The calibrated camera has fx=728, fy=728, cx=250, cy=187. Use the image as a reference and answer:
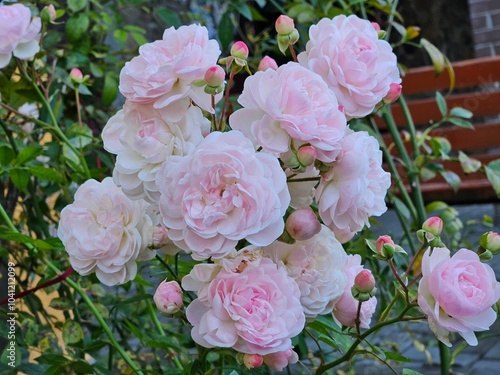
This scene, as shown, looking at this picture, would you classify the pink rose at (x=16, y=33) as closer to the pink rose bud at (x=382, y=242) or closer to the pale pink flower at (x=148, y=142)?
the pale pink flower at (x=148, y=142)

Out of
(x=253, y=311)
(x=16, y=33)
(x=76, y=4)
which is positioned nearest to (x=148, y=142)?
(x=253, y=311)

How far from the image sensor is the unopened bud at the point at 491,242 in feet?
2.02

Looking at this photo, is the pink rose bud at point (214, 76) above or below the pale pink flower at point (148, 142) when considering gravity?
above

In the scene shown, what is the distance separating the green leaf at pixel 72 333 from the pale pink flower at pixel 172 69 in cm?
60

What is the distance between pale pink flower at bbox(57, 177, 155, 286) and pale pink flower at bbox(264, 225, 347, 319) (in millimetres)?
119

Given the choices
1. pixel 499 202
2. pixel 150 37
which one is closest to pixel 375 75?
pixel 150 37

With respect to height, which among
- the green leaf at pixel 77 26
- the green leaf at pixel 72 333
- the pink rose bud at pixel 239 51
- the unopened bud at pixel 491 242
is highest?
the pink rose bud at pixel 239 51

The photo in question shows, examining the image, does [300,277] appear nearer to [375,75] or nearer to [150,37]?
[375,75]

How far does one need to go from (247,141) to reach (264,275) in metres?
0.11

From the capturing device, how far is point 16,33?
0.91 metres

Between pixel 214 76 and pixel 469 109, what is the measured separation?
3.14m

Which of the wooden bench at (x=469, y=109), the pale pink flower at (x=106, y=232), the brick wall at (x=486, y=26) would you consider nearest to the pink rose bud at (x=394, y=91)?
the pale pink flower at (x=106, y=232)

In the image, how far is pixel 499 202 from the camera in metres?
3.85

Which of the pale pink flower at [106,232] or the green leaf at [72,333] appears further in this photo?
the green leaf at [72,333]
